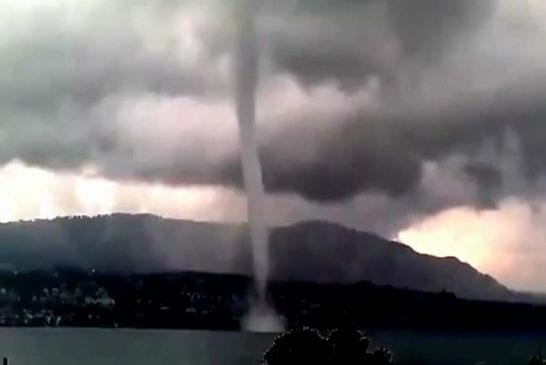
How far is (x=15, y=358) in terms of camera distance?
7677 inches

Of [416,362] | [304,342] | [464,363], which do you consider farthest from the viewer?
[464,363]

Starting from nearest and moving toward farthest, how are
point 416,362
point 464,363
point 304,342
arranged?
point 304,342 → point 416,362 → point 464,363

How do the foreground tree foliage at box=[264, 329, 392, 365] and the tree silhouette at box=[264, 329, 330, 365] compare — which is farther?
the foreground tree foliage at box=[264, 329, 392, 365]

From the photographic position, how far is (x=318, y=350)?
166 ft

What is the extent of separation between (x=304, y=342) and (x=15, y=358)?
15794cm

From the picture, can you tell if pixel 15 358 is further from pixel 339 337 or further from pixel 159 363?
pixel 339 337

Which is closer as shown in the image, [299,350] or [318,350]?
[318,350]

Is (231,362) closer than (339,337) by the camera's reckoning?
No

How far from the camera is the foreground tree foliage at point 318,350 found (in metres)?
50.7

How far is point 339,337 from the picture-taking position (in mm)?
52062

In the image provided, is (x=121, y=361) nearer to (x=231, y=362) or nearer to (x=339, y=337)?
(x=231, y=362)

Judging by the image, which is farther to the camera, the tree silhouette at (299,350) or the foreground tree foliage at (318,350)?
the foreground tree foliage at (318,350)

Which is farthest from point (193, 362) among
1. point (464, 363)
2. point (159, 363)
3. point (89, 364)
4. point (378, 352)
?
point (378, 352)

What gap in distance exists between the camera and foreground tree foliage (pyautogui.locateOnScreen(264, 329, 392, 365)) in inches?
1997
